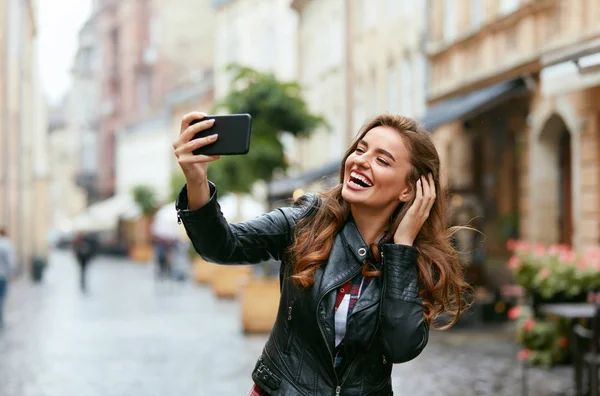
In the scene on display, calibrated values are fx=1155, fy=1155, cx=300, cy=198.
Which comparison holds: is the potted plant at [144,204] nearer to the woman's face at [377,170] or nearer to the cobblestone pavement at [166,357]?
the cobblestone pavement at [166,357]

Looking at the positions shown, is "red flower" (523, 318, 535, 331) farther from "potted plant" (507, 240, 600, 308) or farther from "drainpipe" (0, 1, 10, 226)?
"drainpipe" (0, 1, 10, 226)

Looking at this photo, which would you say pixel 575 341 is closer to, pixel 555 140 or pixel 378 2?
pixel 555 140

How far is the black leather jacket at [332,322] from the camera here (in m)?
3.03

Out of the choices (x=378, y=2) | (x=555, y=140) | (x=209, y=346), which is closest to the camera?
(x=209, y=346)

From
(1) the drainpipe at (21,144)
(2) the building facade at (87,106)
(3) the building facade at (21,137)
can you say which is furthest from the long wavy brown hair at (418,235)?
(2) the building facade at (87,106)

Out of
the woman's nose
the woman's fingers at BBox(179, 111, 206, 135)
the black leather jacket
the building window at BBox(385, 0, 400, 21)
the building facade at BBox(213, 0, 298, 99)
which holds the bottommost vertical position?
the black leather jacket

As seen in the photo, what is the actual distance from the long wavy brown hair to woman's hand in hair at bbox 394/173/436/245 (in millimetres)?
34

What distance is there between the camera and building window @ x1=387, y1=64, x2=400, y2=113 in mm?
28337

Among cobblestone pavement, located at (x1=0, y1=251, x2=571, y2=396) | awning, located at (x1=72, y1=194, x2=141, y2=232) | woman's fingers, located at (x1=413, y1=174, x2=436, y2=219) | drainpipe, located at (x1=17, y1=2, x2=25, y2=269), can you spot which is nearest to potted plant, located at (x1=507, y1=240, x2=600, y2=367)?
cobblestone pavement, located at (x1=0, y1=251, x2=571, y2=396)

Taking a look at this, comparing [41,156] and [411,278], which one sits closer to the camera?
[411,278]

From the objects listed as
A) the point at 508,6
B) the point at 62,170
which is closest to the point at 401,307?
the point at 508,6

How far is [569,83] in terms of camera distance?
12000 millimetres

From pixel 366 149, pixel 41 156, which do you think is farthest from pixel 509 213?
pixel 41 156

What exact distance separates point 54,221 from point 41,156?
205ft
